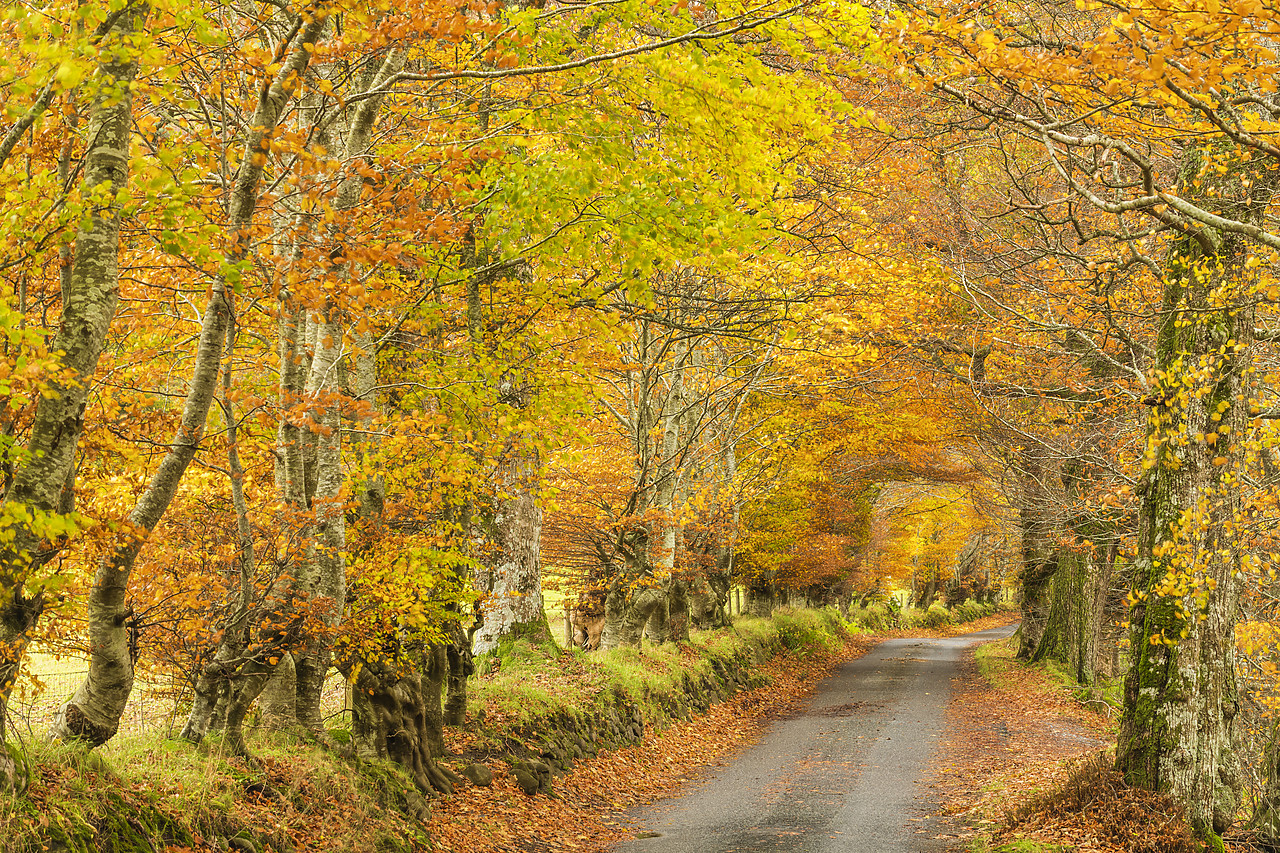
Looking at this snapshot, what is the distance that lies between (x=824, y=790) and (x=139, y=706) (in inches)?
350

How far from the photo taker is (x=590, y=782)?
1253cm

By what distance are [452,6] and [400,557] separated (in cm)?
496

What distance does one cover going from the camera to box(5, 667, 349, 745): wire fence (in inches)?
293

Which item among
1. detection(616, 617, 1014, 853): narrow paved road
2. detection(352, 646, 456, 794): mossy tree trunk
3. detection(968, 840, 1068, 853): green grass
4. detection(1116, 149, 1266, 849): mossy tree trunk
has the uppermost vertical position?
detection(1116, 149, 1266, 849): mossy tree trunk

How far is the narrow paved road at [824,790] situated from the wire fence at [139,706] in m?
4.46

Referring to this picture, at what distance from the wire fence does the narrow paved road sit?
176 inches

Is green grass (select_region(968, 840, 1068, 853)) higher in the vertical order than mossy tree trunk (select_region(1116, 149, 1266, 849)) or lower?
lower

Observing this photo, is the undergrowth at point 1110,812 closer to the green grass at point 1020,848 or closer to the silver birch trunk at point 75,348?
the green grass at point 1020,848

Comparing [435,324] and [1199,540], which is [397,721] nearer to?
[435,324]

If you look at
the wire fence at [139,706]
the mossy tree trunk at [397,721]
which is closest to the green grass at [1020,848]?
the mossy tree trunk at [397,721]

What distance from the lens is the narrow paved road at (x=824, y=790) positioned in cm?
→ 995

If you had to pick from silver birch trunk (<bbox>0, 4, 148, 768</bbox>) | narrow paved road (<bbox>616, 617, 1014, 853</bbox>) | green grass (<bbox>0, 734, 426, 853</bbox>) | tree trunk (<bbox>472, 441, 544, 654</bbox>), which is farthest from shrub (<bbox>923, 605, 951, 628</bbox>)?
silver birch trunk (<bbox>0, 4, 148, 768</bbox>)

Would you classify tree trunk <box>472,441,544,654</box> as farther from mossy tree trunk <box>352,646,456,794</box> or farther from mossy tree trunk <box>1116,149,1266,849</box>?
mossy tree trunk <box>1116,149,1266,849</box>

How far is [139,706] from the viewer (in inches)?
417
